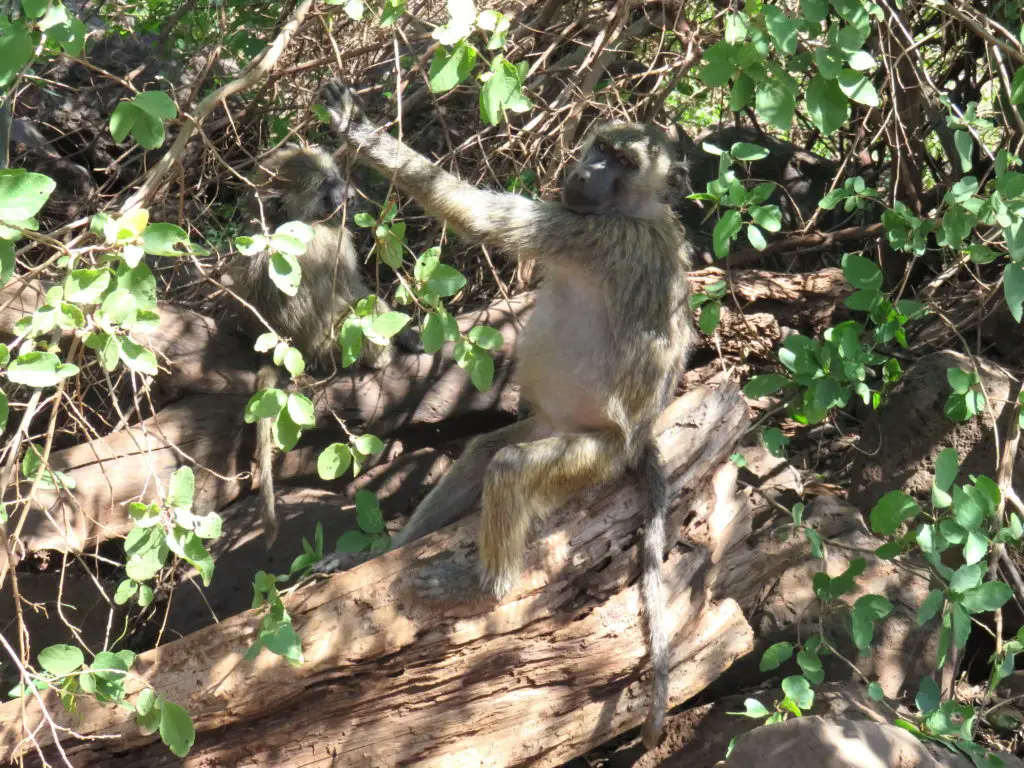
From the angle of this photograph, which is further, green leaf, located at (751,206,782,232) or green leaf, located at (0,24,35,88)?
green leaf, located at (751,206,782,232)

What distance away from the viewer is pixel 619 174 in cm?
429

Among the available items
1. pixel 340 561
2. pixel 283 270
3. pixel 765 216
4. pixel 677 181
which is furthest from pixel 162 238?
pixel 677 181

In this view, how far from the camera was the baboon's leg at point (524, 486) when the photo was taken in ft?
12.6

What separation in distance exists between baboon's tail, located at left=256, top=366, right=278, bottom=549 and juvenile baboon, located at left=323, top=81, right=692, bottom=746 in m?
0.88

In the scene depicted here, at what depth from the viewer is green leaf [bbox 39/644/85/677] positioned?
113 inches

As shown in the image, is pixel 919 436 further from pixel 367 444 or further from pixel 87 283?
pixel 87 283

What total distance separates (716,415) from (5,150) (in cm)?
309

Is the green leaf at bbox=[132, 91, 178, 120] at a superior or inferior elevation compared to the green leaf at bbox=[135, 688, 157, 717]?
superior

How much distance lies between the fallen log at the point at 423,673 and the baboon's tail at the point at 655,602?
0.19 feet

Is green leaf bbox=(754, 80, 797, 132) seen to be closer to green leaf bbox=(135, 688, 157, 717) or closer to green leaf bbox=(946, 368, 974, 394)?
green leaf bbox=(946, 368, 974, 394)

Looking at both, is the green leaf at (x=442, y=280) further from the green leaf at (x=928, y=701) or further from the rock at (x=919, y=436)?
the rock at (x=919, y=436)

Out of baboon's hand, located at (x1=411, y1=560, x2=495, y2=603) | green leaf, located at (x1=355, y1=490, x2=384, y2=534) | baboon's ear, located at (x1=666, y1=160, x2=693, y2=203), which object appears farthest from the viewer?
baboon's ear, located at (x1=666, y1=160, x2=693, y2=203)

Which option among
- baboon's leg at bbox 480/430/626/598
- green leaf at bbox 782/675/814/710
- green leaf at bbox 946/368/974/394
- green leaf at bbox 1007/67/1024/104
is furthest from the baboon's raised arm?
green leaf at bbox 782/675/814/710

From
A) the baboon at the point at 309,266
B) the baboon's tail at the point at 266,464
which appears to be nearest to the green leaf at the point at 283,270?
the baboon's tail at the point at 266,464
